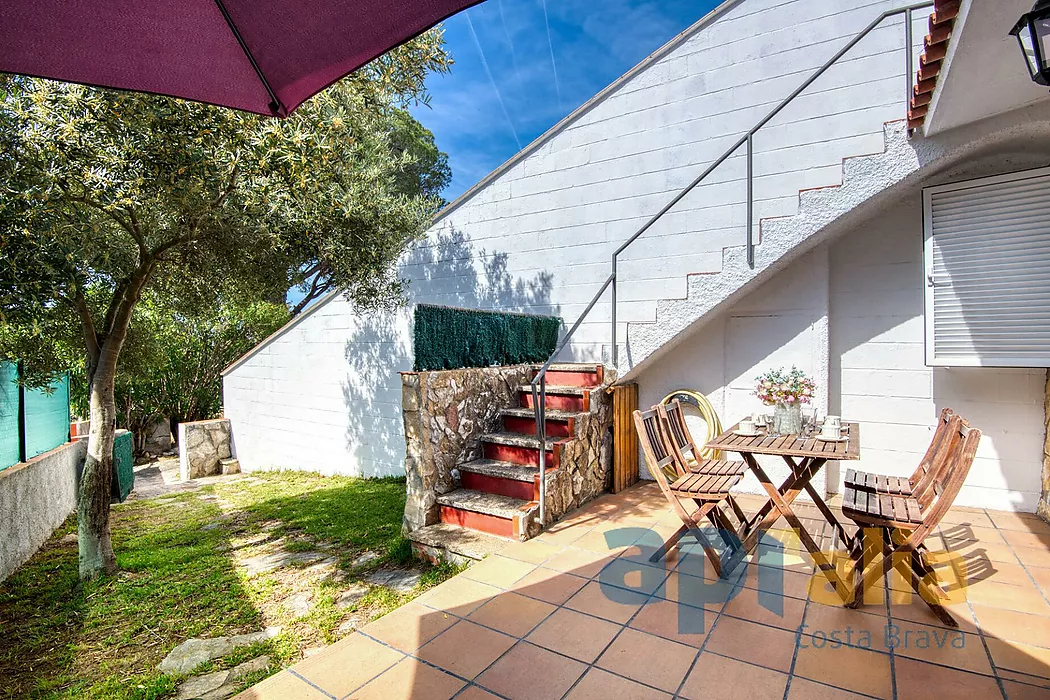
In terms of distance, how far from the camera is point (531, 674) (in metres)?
2.14

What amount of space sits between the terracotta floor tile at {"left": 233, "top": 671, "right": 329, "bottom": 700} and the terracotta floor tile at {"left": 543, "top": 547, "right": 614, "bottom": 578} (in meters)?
1.45

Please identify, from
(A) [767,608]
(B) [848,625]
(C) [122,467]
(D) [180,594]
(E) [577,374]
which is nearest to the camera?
(B) [848,625]

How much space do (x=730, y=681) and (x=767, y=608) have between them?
2.20 ft

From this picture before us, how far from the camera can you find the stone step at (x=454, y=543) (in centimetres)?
342

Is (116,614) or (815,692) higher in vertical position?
(815,692)

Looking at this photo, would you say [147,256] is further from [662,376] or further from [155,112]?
[662,376]

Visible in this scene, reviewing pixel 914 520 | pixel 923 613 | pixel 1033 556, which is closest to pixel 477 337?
pixel 914 520

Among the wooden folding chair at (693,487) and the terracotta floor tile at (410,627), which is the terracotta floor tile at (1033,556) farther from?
the terracotta floor tile at (410,627)

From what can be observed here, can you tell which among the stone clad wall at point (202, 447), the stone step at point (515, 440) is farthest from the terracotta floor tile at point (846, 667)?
the stone clad wall at point (202, 447)

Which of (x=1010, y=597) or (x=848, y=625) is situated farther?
(x=1010, y=597)

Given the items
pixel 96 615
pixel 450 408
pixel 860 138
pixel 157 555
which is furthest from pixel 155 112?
pixel 860 138

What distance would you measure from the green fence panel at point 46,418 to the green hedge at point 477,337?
345cm

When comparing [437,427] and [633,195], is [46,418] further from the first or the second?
[633,195]

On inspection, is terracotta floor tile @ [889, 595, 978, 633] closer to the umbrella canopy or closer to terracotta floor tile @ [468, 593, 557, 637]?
terracotta floor tile @ [468, 593, 557, 637]
